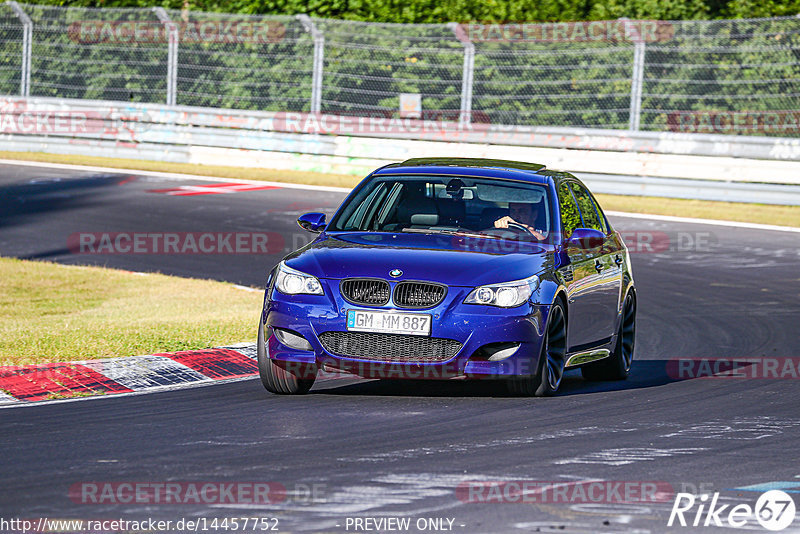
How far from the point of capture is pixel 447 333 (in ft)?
27.4

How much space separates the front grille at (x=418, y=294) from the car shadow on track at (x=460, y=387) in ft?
2.71

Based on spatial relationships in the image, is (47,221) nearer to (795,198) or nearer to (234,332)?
(234,332)

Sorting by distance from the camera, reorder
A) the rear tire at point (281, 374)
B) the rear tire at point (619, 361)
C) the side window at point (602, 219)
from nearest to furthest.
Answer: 1. the rear tire at point (281, 374)
2. the rear tire at point (619, 361)
3. the side window at point (602, 219)

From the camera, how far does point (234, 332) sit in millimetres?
11688

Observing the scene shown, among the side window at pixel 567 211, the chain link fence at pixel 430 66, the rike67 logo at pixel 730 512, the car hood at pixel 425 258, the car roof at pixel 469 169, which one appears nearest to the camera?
the rike67 logo at pixel 730 512

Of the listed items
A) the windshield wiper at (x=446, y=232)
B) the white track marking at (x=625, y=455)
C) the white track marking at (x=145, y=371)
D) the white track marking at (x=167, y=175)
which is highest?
the windshield wiper at (x=446, y=232)

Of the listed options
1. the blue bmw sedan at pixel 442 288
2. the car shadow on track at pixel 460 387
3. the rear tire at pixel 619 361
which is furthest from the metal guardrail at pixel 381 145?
the blue bmw sedan at pixel 442 288

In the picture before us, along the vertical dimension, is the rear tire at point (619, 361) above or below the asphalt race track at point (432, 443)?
below

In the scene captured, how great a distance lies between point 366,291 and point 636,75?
16.2 meters

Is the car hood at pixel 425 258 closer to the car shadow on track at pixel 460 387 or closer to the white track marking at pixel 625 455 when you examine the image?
the car shadow on track at pixel 460 387

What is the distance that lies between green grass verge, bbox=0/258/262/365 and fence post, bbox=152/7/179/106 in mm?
11106

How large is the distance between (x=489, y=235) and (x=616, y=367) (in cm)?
175

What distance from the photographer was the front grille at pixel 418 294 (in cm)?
841

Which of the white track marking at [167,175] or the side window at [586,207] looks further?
the white track marking at [167,175]
